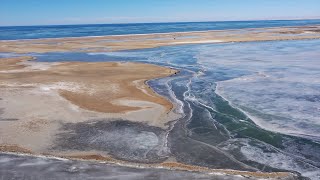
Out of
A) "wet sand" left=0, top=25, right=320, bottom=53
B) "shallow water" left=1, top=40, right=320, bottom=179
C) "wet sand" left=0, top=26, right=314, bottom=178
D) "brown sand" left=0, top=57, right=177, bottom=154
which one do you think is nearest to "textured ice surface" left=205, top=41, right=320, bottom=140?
"shallow water" left=1, top=40, right=320, bottom=179

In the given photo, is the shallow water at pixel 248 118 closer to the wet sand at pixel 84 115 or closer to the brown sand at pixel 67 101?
the wet sand at pixel 84 115

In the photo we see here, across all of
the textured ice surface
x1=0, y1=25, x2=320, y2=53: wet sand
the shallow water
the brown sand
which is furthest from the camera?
x1=0, y1=25, x2=320, y2=53: wet sand

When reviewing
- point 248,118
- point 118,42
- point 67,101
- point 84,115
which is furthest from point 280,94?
point 118,42

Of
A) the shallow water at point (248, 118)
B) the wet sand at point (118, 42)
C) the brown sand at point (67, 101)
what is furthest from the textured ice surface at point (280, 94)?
the wet sand at point (118, 42)

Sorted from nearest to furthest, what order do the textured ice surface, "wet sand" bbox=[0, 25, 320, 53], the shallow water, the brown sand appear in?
the shallow water, the brown sand, the textured ice surface, "wet sand" bbox=[0, 25, 320, 53]

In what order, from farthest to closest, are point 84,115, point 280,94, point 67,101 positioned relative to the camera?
point 280,94
point 67,101
point 84,115

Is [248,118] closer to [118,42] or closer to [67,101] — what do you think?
[67,101]

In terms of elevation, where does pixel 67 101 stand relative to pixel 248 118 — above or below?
above

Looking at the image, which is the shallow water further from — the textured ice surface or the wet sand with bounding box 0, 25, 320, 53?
the wet sand with bounding box 0, 25, 320, 53

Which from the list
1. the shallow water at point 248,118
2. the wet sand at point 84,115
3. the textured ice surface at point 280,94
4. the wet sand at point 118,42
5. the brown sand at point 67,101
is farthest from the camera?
the wet sand at point 118,42
